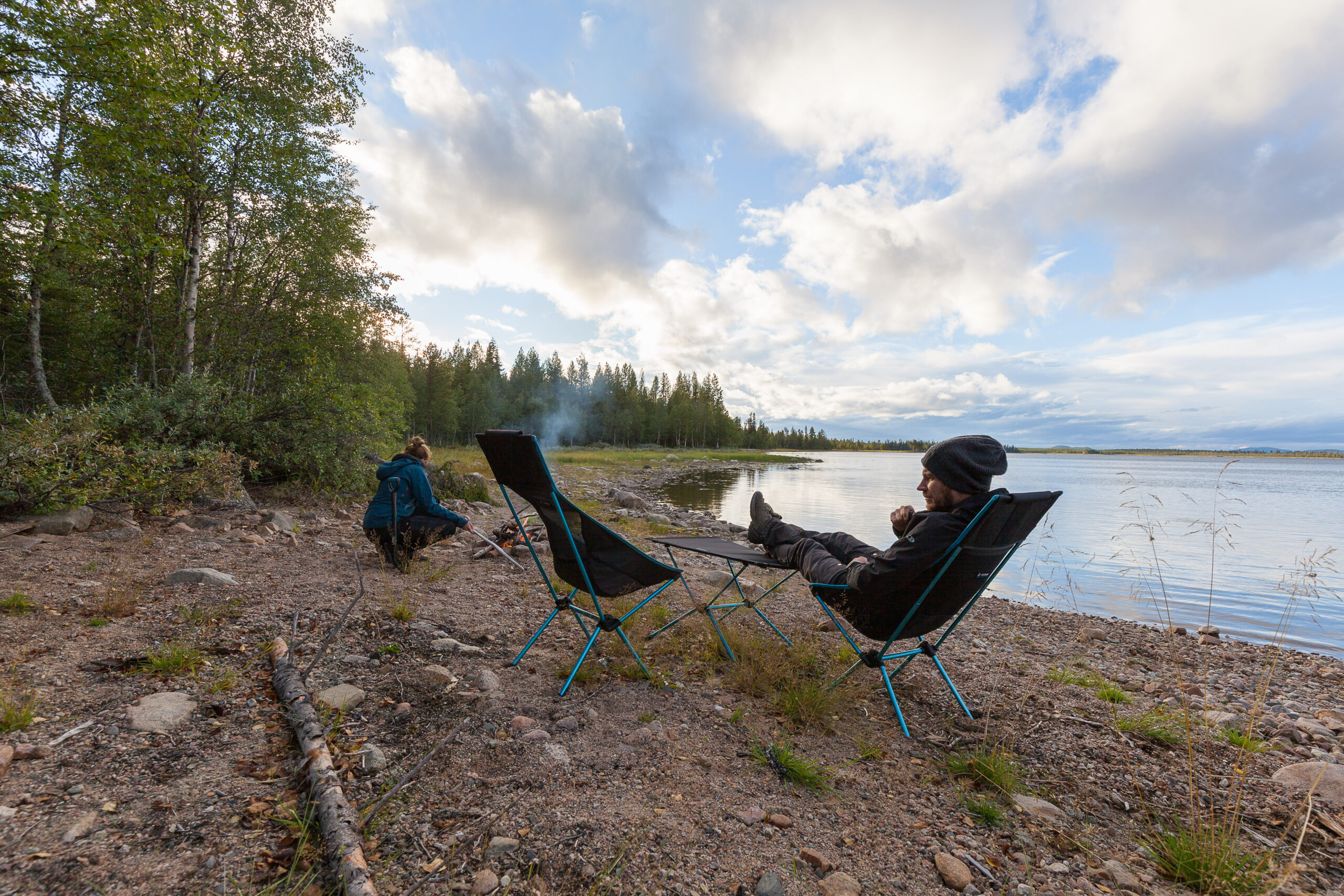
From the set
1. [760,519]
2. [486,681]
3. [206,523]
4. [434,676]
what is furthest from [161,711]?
[206,523]

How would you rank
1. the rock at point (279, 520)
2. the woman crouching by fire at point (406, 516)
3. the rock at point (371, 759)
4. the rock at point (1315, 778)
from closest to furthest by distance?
1. the rock at point (371, 759)
2. the rock at point (1315, 778)
3. the woman crouching by fire at point (406, 516)
4. the rock at point (279, 520)

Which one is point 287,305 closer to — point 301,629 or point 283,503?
point 283,503

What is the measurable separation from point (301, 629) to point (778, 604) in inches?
180

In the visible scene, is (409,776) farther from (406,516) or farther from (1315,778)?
(1315,778)

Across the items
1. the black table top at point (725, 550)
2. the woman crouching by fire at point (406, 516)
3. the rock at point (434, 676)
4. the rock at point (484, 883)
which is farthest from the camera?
the woman crouching by fire at point (406, 516)

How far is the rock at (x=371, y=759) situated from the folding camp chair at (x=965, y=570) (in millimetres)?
2508

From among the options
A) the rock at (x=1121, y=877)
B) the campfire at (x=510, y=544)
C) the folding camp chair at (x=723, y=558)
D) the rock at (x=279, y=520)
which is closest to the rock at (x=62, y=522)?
the rock at (x=279, y=520)

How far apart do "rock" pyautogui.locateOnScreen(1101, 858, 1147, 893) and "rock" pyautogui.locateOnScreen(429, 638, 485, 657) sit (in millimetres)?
3525

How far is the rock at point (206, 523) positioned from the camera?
21.3 feet

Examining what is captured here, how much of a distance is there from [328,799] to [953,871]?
2.41 meters

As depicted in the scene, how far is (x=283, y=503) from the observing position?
888 centimetres

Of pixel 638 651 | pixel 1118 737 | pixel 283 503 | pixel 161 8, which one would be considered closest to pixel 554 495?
pixel 638 651

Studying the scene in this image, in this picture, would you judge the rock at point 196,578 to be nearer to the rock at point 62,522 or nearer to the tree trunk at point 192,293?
the rock at point 62,522

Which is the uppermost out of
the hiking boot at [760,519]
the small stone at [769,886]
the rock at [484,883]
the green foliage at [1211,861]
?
the hiking boot at [760,519]
